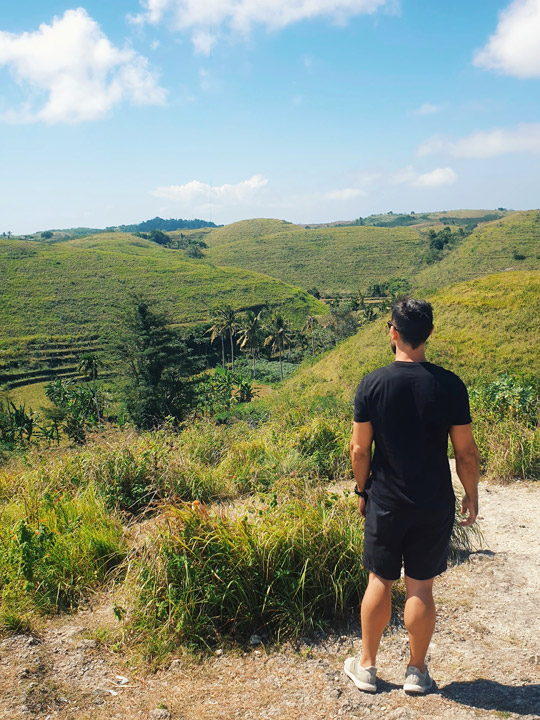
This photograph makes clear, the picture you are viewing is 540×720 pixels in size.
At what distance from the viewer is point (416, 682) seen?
2348 mm

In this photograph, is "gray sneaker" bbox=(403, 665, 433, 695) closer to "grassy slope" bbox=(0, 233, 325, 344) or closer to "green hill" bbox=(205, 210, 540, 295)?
"grassy slope" bbox=(0, 233, 325, 344)

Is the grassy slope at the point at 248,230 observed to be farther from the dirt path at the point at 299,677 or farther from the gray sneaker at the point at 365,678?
the gray sneaker at the point at 365,678

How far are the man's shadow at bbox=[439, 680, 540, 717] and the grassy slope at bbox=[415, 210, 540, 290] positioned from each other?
62.8m

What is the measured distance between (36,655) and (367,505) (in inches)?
77.7

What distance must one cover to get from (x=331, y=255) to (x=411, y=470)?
101 m

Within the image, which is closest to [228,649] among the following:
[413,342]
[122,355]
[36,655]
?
[36,655]

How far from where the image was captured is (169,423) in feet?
23.6

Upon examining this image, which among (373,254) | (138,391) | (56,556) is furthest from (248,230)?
(56,556)

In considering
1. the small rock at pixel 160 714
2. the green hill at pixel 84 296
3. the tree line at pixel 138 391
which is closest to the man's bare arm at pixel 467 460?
the small rock at pixel 160 714

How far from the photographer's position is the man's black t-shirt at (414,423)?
2168 mm

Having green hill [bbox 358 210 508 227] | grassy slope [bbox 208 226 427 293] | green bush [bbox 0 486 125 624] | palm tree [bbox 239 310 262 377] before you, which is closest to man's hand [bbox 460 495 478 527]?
green bush [bbox 0 486 125 624]

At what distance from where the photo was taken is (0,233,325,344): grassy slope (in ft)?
185

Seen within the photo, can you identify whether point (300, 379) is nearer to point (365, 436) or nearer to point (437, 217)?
point (365, 436)

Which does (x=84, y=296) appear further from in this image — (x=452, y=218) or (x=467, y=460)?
(x=452, y=218)
